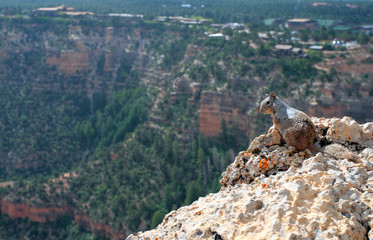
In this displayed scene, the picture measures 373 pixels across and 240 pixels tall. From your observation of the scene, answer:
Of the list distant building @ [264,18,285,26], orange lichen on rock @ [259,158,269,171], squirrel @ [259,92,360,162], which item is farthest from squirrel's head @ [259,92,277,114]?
distant building @ [264,18,285,26]

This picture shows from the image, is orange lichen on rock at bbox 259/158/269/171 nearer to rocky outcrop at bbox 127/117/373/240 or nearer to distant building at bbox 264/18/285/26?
rocky outcrop at bbox 127/117/373/240

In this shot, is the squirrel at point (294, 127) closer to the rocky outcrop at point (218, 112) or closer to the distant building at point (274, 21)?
the rocky outcrop at point (218, 112)

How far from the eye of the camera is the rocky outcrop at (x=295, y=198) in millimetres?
8102

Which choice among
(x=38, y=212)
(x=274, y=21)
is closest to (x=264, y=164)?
(x=38, y=212)

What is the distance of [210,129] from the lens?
5228 cm

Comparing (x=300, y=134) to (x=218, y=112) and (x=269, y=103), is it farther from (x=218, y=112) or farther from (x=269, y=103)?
(x=218, y=112)

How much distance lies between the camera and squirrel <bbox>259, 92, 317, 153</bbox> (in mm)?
10980

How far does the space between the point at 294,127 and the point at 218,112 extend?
4104 cm

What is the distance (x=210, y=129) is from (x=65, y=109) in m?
26.4

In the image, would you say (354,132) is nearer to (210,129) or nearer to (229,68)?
(210,129)

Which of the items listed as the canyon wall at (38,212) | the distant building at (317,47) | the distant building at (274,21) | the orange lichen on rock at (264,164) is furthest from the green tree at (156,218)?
the distant building at (274,21)

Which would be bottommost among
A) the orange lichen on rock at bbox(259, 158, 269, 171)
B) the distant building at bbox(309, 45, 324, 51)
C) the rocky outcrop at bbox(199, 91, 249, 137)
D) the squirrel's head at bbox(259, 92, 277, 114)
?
the rocky outcrop at bbox(199, 91, 249, 137)

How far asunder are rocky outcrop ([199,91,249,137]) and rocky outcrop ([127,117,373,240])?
39.5m

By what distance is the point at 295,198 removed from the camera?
28.2ft
